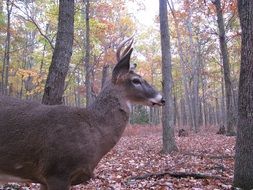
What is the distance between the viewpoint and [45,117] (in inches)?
180

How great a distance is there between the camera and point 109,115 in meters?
4.96

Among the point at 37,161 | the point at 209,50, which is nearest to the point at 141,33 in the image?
the point at 209,50

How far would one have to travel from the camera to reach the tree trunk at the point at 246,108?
644cm

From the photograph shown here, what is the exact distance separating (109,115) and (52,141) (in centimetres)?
95

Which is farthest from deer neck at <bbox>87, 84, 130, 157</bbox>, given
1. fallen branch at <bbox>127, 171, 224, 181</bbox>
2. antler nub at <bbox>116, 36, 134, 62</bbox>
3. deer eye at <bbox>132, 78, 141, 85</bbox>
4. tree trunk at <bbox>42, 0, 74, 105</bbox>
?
fallen branch at <bbox>127, 171, 224, 181</bbox>

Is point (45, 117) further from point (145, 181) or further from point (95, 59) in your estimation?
point (95, 59)

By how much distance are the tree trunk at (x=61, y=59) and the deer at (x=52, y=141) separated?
3.04 m

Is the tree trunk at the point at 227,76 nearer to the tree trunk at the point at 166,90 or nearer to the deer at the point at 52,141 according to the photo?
the tree trunk at the point at 166,90

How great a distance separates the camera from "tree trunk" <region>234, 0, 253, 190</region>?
6.44 meters

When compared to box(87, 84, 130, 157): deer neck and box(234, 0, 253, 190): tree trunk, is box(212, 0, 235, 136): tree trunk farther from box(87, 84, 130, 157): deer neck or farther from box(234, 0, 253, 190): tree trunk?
box(87, 84, 130, 157): deer neck

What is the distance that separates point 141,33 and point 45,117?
1842 inches

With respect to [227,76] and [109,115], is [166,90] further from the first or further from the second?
[109,115]

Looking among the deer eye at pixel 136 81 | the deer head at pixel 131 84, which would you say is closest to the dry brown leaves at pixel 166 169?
the deer head at pixel 131 84

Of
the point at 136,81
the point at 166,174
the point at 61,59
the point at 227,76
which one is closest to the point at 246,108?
the point at 136,81
